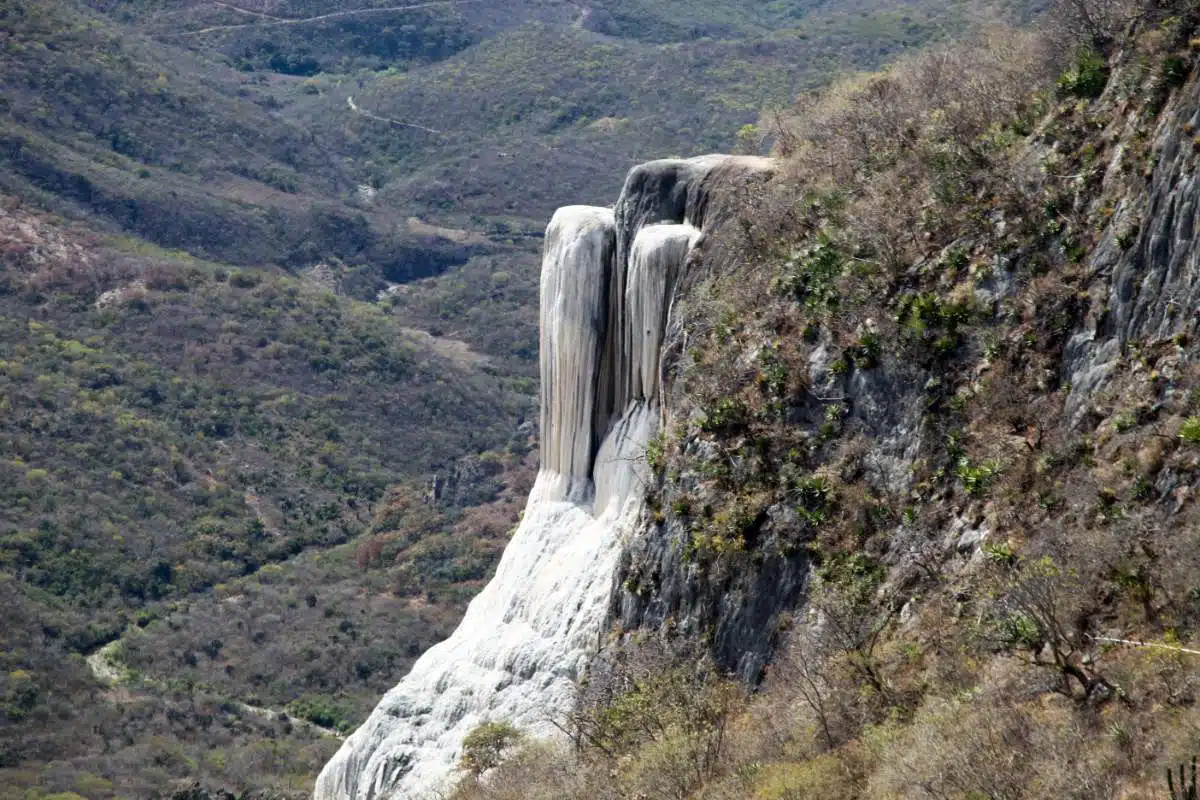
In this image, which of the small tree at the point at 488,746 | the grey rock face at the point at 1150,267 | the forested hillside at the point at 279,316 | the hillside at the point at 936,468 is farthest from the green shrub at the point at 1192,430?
the forested hillside at the point at 279,316

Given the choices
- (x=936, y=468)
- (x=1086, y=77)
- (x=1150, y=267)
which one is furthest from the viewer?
(x=1086, y=77)

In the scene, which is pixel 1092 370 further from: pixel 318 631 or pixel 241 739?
pixel 318 631

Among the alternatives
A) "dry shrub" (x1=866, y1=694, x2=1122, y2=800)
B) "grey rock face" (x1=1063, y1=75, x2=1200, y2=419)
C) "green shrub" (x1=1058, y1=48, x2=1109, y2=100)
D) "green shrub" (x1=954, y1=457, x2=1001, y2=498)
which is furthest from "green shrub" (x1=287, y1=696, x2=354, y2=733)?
"dry shrub" (x1=866, y1=694, x2=1122, y2=800)

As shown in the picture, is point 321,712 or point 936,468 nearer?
point 936,468

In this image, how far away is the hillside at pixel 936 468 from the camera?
12141mm

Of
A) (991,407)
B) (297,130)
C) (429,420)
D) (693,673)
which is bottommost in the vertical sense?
(429,420)

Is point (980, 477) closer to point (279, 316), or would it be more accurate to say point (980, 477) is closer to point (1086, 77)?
point (1086, 77)

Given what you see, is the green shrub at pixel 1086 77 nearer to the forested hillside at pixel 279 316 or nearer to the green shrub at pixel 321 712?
the forested hillside at pixel 279 316

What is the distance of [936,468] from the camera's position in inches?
600

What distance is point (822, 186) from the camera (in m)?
18.9

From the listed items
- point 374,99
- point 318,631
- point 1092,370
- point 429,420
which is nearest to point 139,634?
point 318,631

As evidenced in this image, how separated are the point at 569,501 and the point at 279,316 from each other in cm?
6748

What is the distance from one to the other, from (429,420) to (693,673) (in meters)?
65.9

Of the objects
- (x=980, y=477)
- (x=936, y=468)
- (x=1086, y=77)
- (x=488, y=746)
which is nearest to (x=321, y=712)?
(x=488, y=746)
